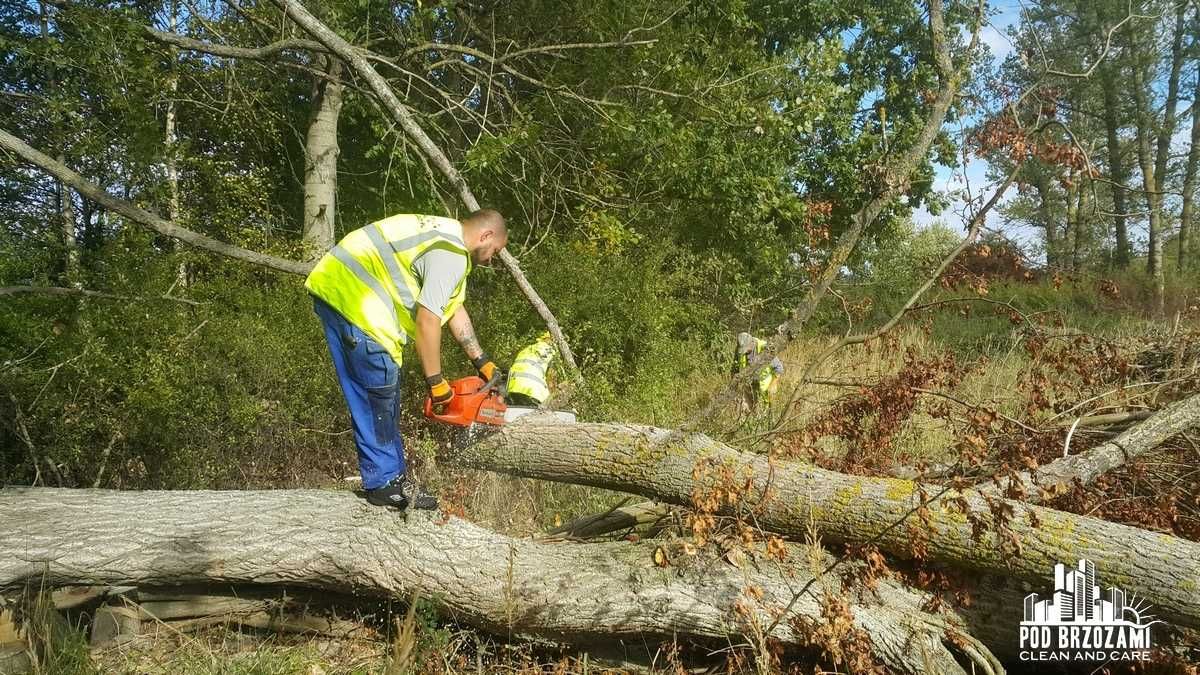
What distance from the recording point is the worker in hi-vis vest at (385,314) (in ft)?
11.0

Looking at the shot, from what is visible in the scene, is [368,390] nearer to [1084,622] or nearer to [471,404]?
[471,404]

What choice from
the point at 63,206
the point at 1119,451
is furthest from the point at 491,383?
the point at 63,206

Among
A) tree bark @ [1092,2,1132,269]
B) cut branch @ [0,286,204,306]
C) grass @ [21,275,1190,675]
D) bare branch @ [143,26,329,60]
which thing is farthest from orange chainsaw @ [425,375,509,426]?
tree bark @ [1092,2,1132,269]

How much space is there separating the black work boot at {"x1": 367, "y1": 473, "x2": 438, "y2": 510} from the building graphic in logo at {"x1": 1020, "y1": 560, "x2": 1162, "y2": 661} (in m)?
3.03

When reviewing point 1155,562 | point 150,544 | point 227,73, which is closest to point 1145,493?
point 1155,562

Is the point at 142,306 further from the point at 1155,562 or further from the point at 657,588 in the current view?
the point at 1155,562

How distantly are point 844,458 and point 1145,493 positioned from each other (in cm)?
170

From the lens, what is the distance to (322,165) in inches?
298

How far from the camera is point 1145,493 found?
3988mm

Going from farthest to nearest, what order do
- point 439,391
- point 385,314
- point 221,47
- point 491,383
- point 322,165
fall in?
point 322,165
point 221,47
point 491,383
point 385,314
point 439,391

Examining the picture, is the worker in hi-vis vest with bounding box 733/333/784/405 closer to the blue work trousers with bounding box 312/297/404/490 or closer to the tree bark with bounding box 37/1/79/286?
the blue work trousers with bounding box 312/297/404/490

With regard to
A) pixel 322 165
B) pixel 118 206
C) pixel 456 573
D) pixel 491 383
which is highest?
pixel 322 165

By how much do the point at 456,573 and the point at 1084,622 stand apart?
3.00 metres

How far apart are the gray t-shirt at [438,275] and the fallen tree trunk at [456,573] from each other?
112 cm
